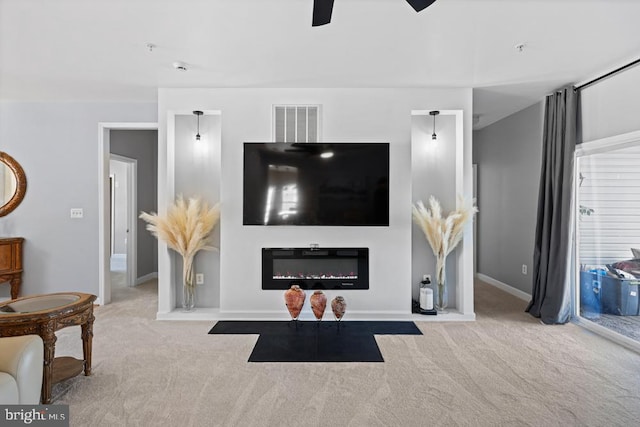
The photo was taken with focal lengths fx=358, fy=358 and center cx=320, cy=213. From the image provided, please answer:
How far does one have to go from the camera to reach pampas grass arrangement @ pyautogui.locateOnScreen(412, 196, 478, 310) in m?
3.75

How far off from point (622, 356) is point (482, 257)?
2.96m

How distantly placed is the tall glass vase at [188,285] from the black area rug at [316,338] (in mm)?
484

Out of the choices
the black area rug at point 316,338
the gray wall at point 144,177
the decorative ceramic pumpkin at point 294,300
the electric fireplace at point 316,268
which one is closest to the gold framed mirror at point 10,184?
the gray wall at point 144,177

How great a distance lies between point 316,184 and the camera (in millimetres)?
3719

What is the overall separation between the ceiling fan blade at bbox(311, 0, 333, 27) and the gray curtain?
10.6ft

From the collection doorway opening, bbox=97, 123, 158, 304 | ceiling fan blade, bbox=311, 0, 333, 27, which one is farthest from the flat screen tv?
ceiling fan blade, bbox=311, 0, 333, 27

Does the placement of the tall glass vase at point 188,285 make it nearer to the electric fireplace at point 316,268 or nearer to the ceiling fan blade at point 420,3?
the electric fireplace at point 316,268

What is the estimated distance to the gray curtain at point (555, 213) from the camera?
370 centimetres

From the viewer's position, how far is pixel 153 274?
19.9 ft

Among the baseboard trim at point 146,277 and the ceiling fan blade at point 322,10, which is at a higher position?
the ceiling fan blade at point 322,10

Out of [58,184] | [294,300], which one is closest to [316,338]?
[294,300]

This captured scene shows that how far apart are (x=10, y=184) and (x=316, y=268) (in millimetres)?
3879

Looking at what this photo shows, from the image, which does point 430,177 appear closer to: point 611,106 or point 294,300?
point 611,106

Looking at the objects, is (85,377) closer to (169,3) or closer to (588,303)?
(169,3)
